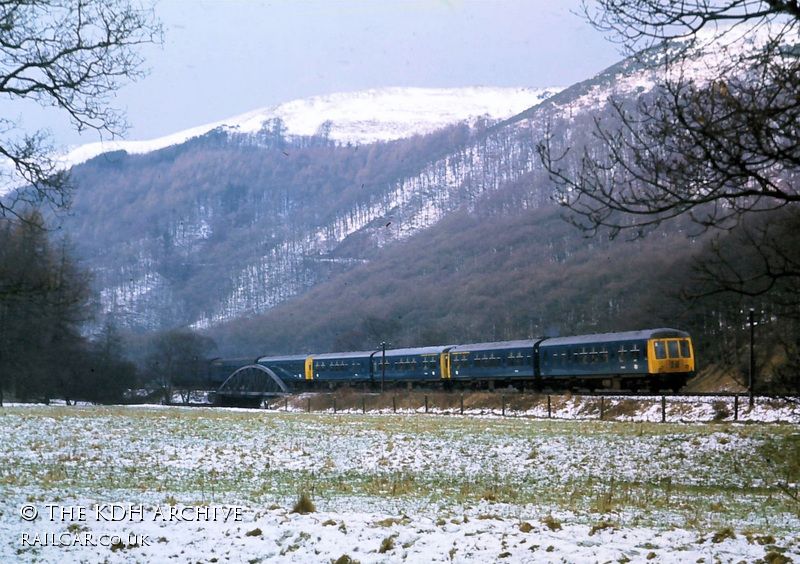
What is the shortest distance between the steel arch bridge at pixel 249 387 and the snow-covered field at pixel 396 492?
5073 centimetres

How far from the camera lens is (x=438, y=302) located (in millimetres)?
164500

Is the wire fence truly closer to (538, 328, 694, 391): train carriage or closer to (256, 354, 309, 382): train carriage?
(538, 328, 694, 391): train carriage

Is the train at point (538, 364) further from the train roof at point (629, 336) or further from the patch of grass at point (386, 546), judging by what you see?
the patch of grass at point (386, 546)

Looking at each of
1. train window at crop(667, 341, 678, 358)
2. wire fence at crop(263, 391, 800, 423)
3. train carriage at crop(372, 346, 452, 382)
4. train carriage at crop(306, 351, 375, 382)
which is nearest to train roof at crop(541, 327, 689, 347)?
train window at crop(667, 341, 678, 358)

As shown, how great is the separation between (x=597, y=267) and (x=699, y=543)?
5001 inches

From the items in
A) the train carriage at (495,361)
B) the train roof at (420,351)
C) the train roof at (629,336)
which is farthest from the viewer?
the train roof at (420,351)

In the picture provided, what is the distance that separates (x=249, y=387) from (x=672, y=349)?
50263 mm

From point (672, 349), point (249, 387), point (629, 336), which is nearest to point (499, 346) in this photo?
point (629, 336)

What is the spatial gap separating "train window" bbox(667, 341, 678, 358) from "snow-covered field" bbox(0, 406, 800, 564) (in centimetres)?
1594

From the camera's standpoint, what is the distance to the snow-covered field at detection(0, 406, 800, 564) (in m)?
8.95

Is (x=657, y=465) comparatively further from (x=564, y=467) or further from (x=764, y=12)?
(x=764, y=12)

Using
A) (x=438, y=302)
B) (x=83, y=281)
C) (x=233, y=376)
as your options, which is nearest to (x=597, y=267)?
(x=438, y=302)

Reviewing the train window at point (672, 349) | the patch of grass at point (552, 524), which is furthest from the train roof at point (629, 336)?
the patch of grass at point (552, 524)

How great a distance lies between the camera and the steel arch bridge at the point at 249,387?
7962 cm
